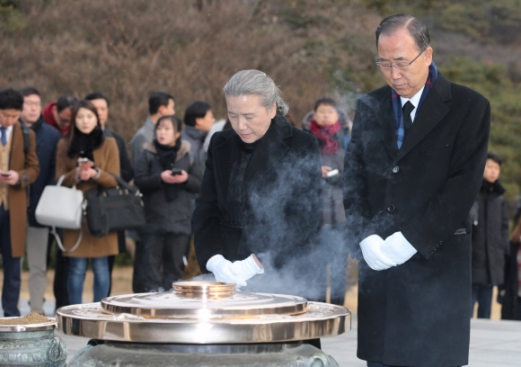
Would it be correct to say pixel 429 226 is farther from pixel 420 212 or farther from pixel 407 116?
pixel 407 116

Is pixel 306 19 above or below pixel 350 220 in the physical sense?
above

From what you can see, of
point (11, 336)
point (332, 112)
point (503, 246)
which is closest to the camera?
point (11, 336)

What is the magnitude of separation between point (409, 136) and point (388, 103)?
0.20 metres

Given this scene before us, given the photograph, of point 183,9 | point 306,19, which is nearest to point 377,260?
point 183,9

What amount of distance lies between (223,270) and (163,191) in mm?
4090

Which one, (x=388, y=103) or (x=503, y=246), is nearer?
(x=388, y=103)

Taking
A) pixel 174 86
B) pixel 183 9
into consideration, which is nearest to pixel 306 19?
pixel 183 9

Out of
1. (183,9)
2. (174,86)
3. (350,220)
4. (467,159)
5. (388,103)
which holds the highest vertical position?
(183,9)

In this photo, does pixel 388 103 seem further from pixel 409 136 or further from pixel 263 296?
pixel 263 296

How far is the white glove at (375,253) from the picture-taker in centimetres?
319

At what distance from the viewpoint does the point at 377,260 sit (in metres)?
3.21

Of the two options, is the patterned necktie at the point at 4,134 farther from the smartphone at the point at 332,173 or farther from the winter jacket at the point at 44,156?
the smartphone at the point at 332,173

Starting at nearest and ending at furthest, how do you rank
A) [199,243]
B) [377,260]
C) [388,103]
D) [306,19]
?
1. [377,260]
2. [388,103]
3. [199,243]
4. [306,19]

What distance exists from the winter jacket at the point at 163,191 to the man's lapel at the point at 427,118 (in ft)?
14.0
